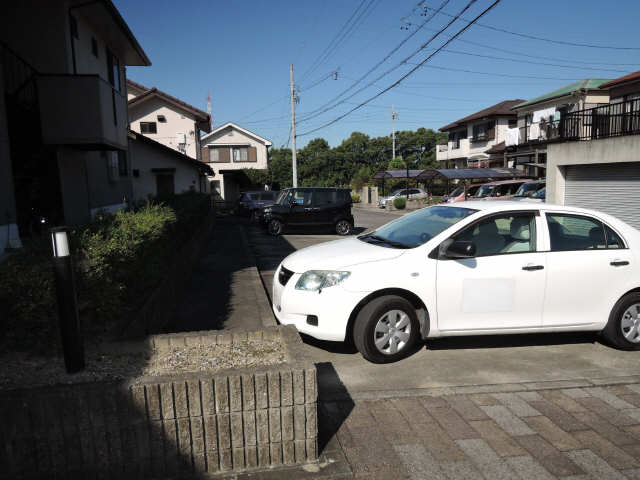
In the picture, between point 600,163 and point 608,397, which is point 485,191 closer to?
point 600,163

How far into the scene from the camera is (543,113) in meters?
31.1

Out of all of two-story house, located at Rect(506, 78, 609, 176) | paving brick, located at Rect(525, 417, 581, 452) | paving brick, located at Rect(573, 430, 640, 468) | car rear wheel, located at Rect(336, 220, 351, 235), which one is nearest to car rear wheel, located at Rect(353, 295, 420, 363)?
paving brick, located at Rect(525, 417, 581, 452)

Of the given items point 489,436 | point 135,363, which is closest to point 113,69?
point 135,363

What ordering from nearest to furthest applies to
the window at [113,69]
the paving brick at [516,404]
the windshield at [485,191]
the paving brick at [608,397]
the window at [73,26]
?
the paving brick at [516,404]
the paving brick at [608,397]
the window at [73,26]
the window at [113,69]
the windshield at [485,191]

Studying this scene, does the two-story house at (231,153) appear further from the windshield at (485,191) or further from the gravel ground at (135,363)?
the gravel ground at (135,363)

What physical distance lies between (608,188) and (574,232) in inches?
427

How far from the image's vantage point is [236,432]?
287 centimetres

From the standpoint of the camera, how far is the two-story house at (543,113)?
27875 mm

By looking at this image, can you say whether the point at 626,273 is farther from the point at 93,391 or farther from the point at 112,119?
the point at 112,119

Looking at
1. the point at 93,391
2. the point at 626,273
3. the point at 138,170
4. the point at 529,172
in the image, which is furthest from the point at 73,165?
the point at 529,172

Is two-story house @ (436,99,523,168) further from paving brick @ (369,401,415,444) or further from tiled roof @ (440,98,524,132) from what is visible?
paving brick @ (369,401,415,444)

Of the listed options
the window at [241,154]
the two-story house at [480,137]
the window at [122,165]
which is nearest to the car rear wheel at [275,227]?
the window at [122,165]

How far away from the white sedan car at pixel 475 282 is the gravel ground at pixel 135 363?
131 cm

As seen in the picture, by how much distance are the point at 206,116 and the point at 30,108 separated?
27.1 meters
